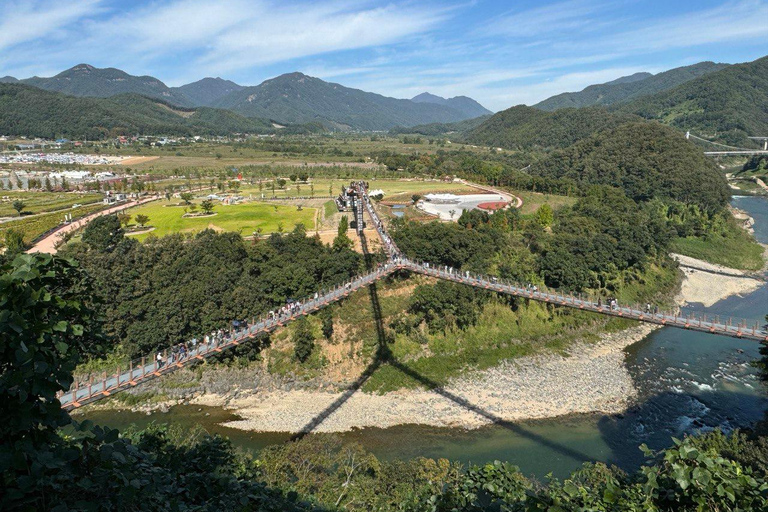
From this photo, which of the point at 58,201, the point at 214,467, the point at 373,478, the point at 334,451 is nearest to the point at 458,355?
the point at 334,451

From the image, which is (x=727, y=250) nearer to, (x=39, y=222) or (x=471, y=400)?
(x=471, y=400)

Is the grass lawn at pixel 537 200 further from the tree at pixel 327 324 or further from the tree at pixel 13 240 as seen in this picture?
the tree at pixel 13 240

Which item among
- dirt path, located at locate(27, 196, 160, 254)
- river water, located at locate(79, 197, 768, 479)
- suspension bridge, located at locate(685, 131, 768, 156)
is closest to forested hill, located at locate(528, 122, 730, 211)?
suspension bridge, located at locate(685, 131, 768, 156)

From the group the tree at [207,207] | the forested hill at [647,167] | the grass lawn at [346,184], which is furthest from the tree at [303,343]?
the forested hill at [647,167]

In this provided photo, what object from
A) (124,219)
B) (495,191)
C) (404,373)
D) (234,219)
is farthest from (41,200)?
(495,191)

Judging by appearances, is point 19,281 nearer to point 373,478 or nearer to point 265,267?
point 373,478

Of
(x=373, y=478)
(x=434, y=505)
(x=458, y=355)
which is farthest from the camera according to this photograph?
(x=458, y=355)
